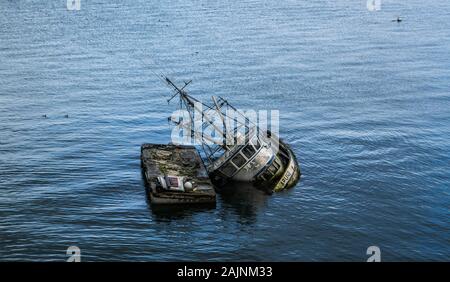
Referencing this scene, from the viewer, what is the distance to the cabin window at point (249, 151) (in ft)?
234

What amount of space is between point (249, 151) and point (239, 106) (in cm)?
3643

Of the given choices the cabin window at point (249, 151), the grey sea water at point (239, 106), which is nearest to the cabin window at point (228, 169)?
the cabin window at point (249, 151)

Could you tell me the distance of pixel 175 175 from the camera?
70312 millimetres

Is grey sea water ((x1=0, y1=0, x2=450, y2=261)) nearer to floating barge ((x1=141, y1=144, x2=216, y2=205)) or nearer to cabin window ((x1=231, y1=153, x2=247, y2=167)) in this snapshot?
floating barge ((x1=141, y1=144, x2=216, y2=205))

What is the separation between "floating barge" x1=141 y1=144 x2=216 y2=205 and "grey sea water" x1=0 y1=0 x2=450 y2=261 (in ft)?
6.36

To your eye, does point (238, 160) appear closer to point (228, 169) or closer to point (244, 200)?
point (228, 169)

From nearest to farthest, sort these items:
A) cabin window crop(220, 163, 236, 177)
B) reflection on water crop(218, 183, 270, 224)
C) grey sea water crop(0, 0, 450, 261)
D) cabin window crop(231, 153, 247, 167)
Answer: grey sea water crop(0, 0, 450, 261), reflection on water crop(218, 183, 270, 224), cabin window crop(231, 153, 247, 167), cabin window crop(220, 163, 236, 177)

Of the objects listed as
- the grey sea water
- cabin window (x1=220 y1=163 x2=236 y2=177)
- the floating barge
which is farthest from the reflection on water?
the floating barge

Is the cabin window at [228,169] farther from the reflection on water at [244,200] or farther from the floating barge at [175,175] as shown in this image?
the floating barge at [175,175]

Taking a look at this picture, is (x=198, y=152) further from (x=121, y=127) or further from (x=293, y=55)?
(x=293, y=55)

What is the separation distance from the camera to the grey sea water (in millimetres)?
58625

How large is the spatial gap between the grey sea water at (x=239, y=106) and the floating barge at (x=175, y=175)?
1937 mm

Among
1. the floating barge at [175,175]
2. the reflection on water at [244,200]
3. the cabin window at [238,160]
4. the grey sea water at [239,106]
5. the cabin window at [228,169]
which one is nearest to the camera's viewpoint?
the grey sea water at [239,106]
